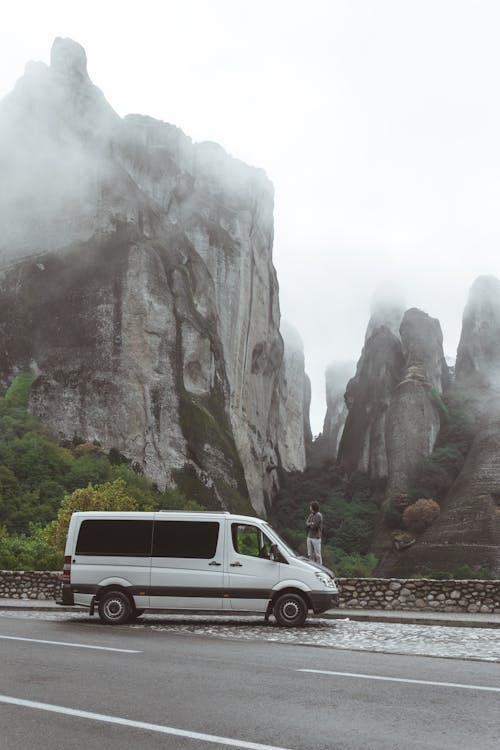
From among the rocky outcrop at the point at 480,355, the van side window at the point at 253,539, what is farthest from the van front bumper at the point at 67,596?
the rocky outcrop at the point at 480,355

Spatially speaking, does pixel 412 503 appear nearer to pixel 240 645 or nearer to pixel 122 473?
pixel 122 473

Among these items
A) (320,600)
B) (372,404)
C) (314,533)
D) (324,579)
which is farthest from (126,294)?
(320,600)

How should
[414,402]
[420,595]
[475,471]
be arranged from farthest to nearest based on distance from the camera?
[414,402], [475,471], [420,595]

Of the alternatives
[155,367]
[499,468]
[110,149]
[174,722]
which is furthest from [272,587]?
[110,149]

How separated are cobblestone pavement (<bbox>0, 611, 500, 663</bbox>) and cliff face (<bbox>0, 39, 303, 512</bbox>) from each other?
50.4 meters

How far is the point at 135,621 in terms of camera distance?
1603 centimetres

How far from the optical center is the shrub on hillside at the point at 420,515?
7975cm

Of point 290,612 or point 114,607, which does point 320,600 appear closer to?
point 290,612

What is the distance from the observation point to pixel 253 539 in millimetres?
15461

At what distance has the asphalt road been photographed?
20.1 feet

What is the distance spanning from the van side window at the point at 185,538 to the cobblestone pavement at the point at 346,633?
1354mm

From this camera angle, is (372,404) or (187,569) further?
(372,404)

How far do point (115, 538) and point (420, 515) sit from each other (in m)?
67.7

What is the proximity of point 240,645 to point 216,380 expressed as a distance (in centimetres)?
6917
